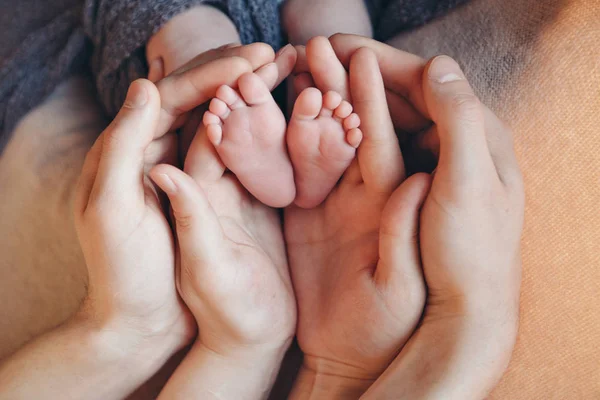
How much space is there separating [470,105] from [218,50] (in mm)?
293

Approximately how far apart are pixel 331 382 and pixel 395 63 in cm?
37

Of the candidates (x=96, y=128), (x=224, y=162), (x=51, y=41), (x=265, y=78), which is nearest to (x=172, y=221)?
(x=224, y=162)

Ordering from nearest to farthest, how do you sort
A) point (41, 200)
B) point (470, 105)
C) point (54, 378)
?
1. point (470, 105)
2. point (54, 378)
3. point (41, 200)

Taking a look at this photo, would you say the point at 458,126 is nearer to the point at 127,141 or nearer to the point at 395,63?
the point at 395,63

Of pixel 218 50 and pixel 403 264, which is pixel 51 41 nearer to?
pixel 218 50

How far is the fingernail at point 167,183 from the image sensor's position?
564mm

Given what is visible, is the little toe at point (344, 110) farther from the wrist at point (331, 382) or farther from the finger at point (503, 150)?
the wrist at point (331, 382)

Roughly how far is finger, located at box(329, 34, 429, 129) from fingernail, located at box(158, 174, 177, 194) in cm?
23

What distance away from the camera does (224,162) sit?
2.03 ft

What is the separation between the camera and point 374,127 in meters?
0.59

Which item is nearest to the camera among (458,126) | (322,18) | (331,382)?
(458,126)

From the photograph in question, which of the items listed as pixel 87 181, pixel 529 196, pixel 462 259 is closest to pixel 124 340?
pixel 87 181

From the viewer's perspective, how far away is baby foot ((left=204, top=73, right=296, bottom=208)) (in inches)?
22.8

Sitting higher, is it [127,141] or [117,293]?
[127,141]
